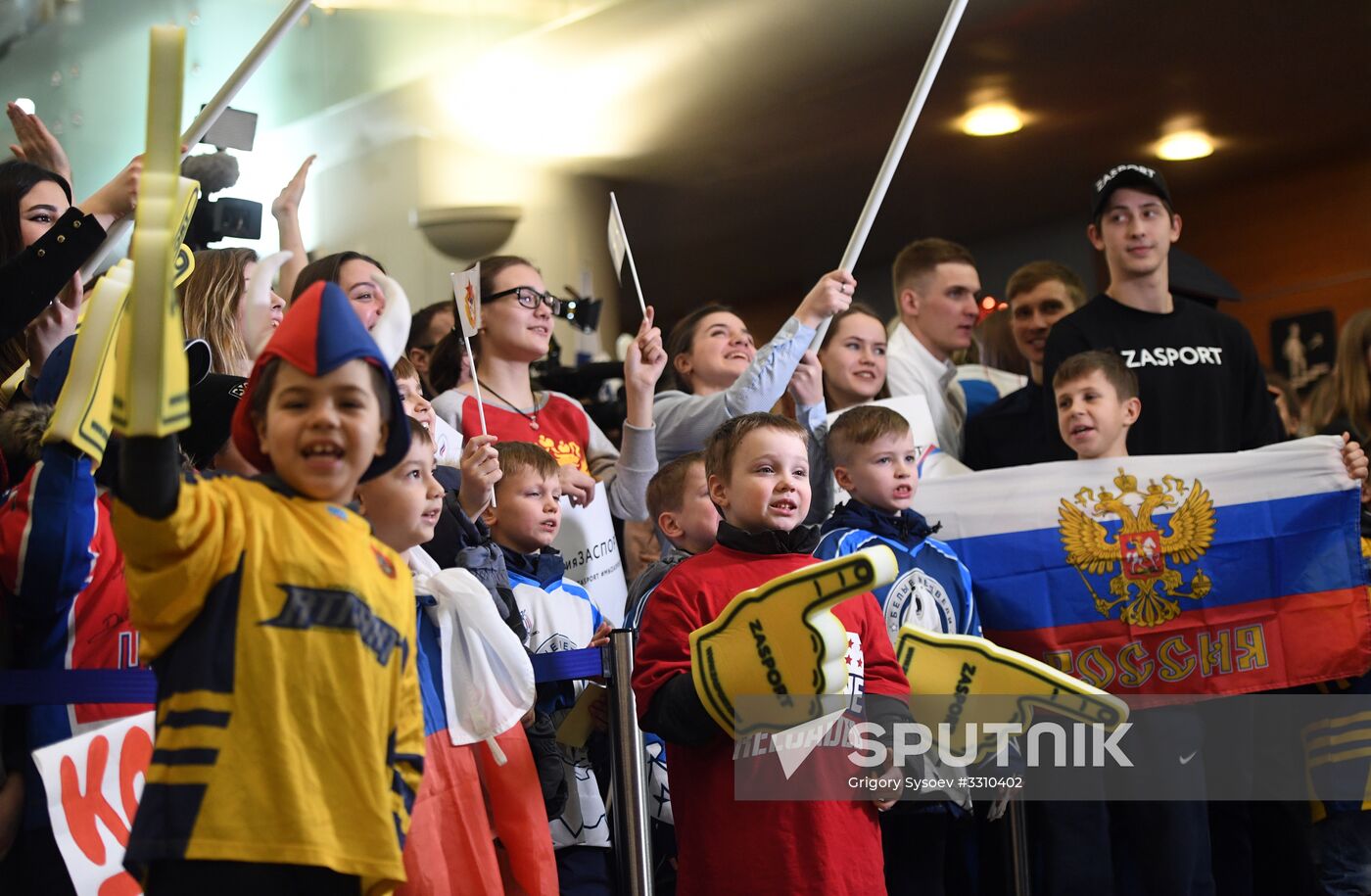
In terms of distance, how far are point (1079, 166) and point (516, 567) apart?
5.72m

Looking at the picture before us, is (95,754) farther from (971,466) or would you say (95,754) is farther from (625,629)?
(971,466)

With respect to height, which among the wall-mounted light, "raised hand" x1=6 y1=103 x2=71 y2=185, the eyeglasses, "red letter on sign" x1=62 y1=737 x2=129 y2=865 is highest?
the wall-mounted light

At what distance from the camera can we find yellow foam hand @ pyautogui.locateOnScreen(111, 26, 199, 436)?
1.67 m

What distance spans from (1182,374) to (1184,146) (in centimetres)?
411

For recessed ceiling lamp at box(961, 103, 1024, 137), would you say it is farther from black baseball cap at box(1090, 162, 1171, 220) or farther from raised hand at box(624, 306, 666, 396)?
raised hand at box(624, 306, 666, 396)

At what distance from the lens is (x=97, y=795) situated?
2463 mm

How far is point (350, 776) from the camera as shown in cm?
186

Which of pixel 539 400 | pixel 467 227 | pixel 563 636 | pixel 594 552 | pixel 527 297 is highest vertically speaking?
pixel 467 227

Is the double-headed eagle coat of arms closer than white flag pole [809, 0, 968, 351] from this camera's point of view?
No

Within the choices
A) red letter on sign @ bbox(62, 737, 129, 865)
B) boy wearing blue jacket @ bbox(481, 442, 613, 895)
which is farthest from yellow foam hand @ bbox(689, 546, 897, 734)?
red letter on sign @ bbox(62, 737, 129, 865)

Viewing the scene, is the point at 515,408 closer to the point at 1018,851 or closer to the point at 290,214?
the point at 290,214

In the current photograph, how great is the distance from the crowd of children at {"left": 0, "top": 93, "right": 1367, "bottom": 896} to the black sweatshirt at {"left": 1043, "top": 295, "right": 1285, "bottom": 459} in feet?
0.15

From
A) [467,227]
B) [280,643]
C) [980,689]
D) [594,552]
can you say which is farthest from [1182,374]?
[467,227]

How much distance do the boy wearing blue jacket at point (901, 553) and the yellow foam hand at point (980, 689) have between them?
0.22m
